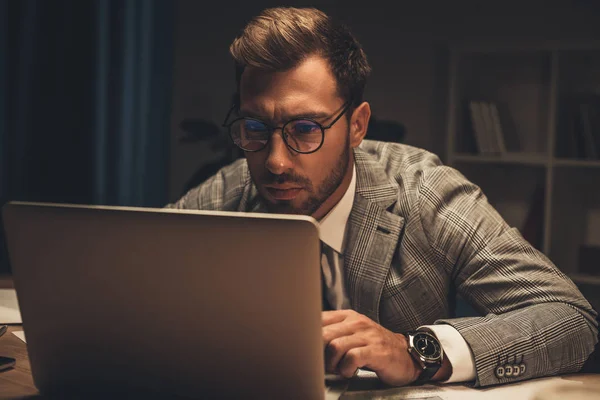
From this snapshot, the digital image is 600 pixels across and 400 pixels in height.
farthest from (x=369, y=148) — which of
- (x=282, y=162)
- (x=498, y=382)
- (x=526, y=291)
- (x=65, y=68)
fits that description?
(x=65, y=68)

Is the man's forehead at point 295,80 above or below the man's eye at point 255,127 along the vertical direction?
above

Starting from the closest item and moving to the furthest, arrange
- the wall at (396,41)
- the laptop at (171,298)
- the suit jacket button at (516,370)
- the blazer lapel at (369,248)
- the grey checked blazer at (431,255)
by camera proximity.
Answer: the laptop at (171,298)
the suit jacket button at (516,370)
the grey checked blazer at (431,255)
the blazer lapel at (369,248)
the wall at (396,41)

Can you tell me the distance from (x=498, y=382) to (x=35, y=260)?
2.22ft

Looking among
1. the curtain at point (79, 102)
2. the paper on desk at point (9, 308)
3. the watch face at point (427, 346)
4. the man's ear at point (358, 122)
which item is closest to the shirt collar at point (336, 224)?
the man's ear at point (358, 122)

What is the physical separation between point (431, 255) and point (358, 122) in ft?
1.08

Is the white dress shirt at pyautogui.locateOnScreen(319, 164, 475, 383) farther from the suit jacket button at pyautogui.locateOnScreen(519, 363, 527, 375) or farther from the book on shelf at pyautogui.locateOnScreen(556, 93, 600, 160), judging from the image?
the book on shelf at pyautogui.locateOnScreen(556, 93, 600, 160)

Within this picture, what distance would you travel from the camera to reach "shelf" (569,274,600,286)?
336 cm

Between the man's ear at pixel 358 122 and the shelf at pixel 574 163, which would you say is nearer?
the man's ear at pixel 358 122

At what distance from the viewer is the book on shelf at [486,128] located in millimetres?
3531

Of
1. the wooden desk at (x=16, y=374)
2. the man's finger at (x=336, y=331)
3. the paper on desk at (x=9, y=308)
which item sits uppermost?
the man's finger at (x=336, y=331)

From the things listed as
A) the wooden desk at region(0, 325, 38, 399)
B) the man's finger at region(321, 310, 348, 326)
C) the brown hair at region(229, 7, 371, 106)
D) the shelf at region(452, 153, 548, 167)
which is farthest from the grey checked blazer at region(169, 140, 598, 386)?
the shelf at region(452, 153, 548, 167)

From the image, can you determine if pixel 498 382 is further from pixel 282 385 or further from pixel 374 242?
pixel 374 242

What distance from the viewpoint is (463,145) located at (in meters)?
3.62

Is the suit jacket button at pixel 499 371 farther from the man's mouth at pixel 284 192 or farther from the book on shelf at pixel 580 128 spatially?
the book on shelf at pixel 580 128
